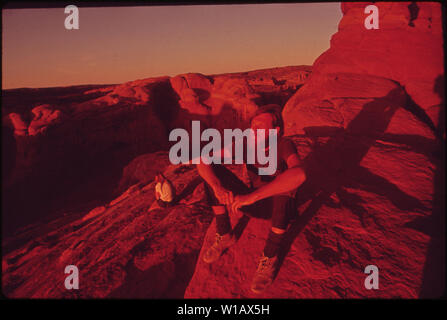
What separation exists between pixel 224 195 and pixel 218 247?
0.60 meters

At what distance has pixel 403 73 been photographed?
466cm

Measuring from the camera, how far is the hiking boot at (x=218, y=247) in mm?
1947

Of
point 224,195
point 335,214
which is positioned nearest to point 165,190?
point 224,195

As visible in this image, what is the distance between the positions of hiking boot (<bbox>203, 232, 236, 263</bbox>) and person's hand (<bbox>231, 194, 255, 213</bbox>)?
423mm

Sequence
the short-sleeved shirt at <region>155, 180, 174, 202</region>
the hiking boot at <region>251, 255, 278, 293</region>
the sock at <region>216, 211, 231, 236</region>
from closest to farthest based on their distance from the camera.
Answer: the hiking boot at <region>251, 255, 278, 293</region>, the sock at <region>216, 211, 231, 236</region>, the short-sleeved shirt at <region>155, 180, 174, 202</region>

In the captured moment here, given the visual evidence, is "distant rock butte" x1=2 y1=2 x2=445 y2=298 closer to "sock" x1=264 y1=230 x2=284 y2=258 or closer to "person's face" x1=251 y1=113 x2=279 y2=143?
"sock" x1=264 y1=230 x2=284 y2=258

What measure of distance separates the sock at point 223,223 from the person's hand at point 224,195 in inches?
7.8

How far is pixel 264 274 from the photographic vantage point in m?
1.71

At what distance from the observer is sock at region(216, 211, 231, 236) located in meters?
1.92

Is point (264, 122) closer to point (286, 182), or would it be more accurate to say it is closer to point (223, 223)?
point (286, 182)

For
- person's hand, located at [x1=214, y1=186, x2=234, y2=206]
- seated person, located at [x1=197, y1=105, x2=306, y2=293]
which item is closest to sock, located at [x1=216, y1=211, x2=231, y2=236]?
seated person, located at [x1=197, y1=105, x2=306, y2=293]

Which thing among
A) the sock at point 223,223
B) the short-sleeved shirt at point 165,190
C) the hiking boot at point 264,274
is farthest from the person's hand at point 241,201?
the short-sleeved shirt at point 165,190

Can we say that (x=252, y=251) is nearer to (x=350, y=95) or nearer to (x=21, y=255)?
(x=350, y=95)

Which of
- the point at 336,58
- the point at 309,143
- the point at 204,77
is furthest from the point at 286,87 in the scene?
the point at 309,143
